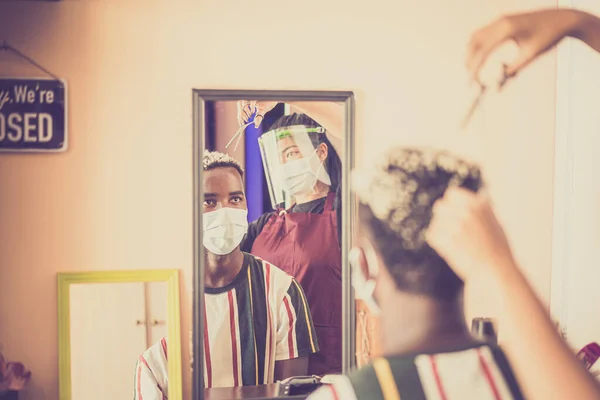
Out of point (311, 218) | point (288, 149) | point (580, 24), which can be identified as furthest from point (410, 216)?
point (580, 24)

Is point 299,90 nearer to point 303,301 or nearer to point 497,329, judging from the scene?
point 303,301

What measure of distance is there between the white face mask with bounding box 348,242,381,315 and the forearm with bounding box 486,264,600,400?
0.34 metres

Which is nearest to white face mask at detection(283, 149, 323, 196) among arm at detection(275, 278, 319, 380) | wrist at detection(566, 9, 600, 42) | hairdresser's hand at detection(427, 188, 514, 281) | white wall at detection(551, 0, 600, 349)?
arm at detection(275, 278, 319, 380)

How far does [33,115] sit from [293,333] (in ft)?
2.89

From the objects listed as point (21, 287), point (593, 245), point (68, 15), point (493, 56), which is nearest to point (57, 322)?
point (21, 287)

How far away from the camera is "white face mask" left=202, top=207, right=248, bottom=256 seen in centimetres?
133

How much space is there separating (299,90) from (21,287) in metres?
0.88

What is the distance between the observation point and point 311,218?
1.36 metres

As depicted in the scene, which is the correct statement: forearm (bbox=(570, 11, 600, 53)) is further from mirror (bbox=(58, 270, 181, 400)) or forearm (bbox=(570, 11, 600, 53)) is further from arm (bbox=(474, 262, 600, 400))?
mirror (bbox=(58, 270, 181, 400))

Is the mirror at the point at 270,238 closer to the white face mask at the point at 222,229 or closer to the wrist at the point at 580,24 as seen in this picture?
the white face mask at the point at 222,229

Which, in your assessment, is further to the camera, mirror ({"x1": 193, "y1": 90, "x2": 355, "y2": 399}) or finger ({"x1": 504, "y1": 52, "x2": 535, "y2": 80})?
finger ({"x1": 504, "y1": 52, "x2": 535, "y2": 80})

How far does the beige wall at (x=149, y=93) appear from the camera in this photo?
1.28m

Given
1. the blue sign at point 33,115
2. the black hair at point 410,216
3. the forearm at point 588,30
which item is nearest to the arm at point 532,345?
the black hair at point 410,216

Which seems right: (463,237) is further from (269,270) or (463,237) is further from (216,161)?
(216,161)
